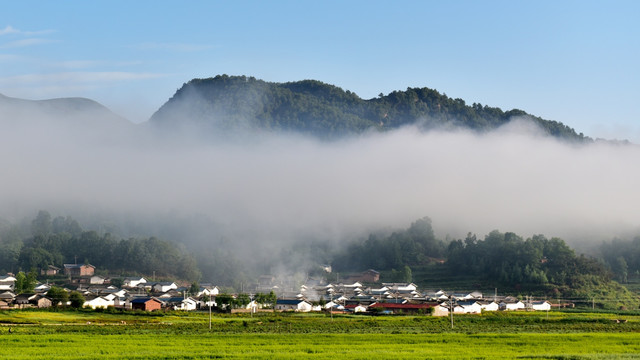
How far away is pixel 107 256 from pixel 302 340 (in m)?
106

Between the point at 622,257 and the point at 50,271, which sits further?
the point at 622,257

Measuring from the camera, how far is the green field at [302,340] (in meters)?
44.2

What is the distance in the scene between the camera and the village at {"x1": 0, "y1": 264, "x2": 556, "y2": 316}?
9806cm

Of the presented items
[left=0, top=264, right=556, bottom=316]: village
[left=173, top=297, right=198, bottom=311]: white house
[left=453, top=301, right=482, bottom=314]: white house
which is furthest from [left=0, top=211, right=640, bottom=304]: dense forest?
[left=173, top=297, right=198, bottom=311]: white house

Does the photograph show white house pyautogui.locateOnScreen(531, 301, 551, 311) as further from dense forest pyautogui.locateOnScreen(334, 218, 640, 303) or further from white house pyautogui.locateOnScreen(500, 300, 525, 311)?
dense forest pyautogui.locateOnScreen(334, 218, 640, 303)

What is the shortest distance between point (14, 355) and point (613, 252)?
140256 millimetres

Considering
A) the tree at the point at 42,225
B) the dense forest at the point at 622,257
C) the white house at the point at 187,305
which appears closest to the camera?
the white house at the point at 187,305

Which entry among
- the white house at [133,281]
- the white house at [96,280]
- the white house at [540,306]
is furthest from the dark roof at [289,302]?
the white house at [96,280]

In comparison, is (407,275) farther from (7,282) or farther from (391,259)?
(7,282)

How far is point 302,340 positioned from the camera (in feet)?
174

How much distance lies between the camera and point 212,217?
200m

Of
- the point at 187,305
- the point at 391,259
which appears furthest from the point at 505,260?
the point at 187,305

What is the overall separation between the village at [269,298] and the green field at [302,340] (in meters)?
18.7

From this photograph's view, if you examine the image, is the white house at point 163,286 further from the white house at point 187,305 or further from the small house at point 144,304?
the small house at point 144,304
